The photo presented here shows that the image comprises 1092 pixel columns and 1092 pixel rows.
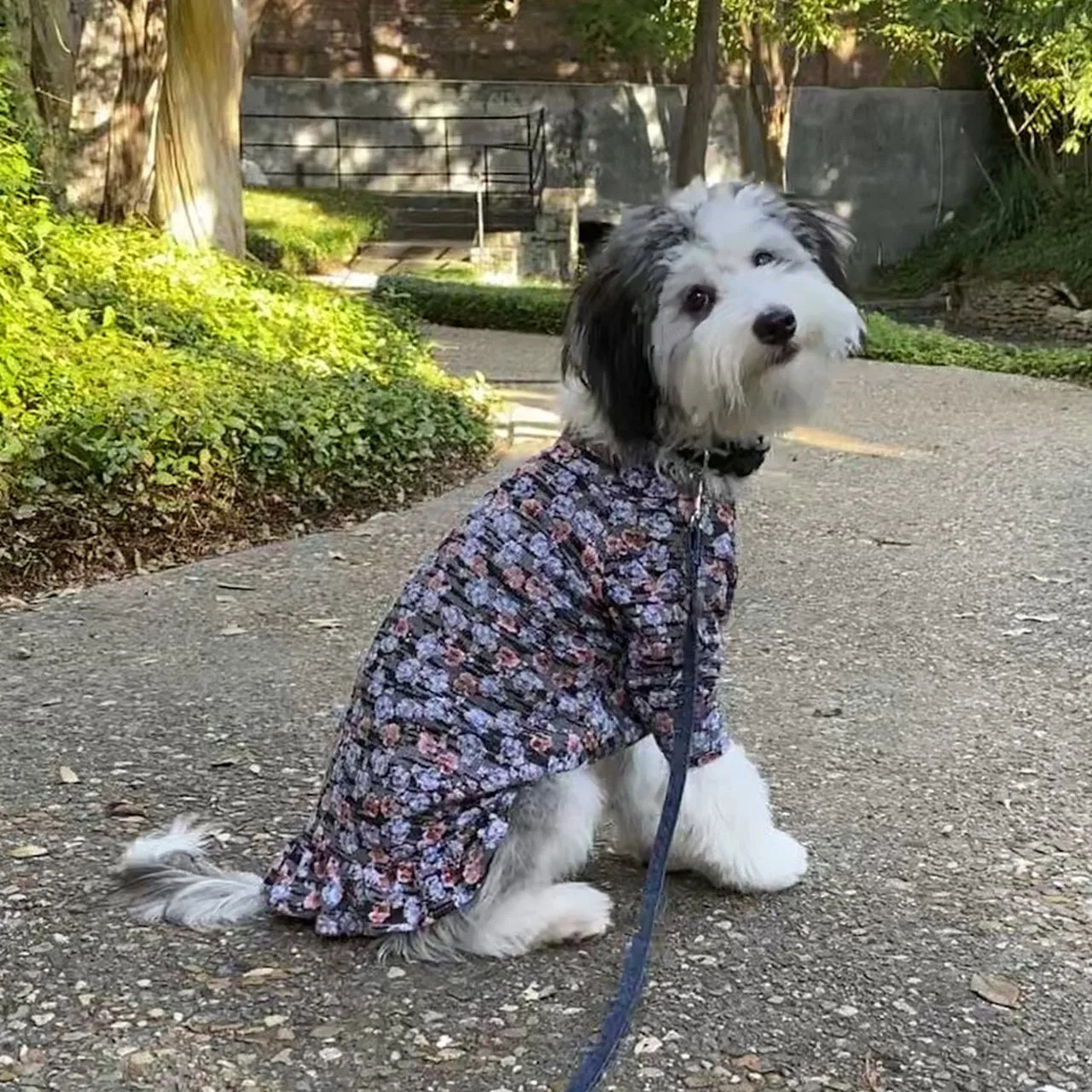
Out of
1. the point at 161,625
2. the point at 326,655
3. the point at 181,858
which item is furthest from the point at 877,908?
the point at 161,625

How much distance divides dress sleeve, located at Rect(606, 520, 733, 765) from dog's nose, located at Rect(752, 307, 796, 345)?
0.45 metres

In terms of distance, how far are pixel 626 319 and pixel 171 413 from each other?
418cm

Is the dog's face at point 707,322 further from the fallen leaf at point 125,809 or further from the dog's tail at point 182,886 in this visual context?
the fallen leaf at point 125,809

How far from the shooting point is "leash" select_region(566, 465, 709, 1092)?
2777mm

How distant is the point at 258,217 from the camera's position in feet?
66.6

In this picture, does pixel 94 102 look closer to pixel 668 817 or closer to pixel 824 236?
pixel 824 236

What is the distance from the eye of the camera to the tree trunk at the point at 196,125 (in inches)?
448

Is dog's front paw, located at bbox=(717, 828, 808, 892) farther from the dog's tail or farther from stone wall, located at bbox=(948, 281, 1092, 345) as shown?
stone wall, located at bbox=(948, 281, 1092, 345)

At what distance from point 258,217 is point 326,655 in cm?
1624

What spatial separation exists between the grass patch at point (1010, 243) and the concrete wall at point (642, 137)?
0.67m

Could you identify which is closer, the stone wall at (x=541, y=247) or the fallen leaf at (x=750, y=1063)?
the fallen leaf at (x=750, y=1063)

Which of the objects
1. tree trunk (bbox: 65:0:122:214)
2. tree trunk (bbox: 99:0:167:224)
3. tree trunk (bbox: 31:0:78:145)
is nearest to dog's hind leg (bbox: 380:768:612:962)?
tree trunk (bbox: 31:0:78:145)

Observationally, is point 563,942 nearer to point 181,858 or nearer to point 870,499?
point 181,858

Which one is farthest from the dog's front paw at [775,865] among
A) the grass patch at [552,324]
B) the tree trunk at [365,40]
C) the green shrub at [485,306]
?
the tree trunk at [365,40]
